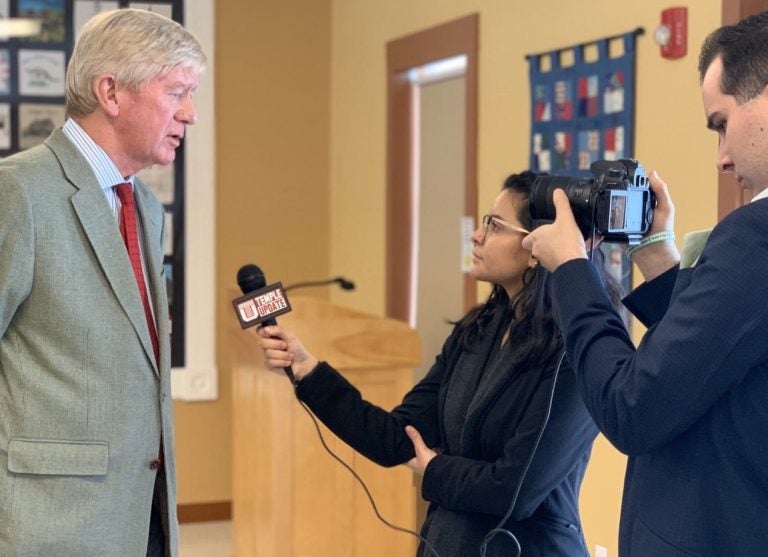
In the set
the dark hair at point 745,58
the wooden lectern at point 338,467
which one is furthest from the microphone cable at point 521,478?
the wooden lectern at point 338,467

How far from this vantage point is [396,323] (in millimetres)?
3301

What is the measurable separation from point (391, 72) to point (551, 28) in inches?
51.8

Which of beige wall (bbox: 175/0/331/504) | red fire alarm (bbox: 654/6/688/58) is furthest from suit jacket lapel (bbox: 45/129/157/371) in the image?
beige wall (bbox: 175/0/331/504)

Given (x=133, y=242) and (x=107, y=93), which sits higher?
(x=107, y=93)

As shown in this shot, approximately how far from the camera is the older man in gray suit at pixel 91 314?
5.36 feet

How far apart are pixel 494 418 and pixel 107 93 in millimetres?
829

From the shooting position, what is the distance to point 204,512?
5.48m

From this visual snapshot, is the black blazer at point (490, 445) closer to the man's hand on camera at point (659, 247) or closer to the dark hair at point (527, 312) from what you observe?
the dark hair at point (527, 312)

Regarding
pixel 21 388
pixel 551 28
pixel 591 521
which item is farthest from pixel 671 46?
pixel 21 388

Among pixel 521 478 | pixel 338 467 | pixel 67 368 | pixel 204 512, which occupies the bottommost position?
pixel 204 512

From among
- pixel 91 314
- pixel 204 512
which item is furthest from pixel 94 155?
pixel 204 512

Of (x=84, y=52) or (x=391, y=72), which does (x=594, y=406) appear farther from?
(x=391, y=72)

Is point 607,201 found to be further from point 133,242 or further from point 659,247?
point 133,242

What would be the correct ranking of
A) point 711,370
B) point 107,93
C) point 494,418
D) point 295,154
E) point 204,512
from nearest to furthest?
point 711,370
point 107,93
point 494,418
point 204,512
point 295,154
